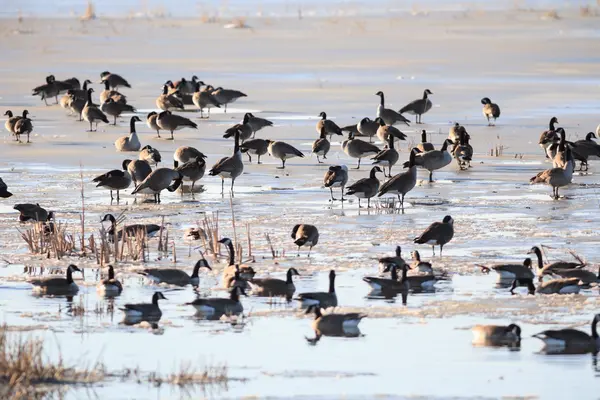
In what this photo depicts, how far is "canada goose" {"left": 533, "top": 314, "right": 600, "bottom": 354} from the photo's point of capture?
11.8m

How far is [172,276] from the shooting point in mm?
14711

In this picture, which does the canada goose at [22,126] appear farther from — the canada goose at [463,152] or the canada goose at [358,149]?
the canada goose at [463,152]

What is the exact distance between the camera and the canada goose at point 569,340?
38.8ft

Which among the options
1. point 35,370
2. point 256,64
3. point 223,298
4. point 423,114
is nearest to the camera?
point 35,370

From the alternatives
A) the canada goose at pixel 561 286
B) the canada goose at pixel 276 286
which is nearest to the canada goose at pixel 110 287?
the canada goose at pixel 276 286

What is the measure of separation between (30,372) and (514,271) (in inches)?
254

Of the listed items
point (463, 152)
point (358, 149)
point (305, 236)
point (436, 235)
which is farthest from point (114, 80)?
point (436, 235)

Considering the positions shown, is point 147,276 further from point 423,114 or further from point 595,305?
point 423,114

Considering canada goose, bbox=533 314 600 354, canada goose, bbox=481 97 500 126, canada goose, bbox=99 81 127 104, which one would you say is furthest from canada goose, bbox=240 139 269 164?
canada goose, bbox=533 314 600 354

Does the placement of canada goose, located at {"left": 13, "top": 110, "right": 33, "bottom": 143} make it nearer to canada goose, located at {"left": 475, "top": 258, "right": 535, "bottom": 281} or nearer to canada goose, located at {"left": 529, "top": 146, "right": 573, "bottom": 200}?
canada goose, located at {"left": 529, "top": 146, "right": 573, "bottom": 200}

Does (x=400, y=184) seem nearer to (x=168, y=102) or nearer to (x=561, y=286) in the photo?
(x=561, y=286)

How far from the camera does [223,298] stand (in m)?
13.4

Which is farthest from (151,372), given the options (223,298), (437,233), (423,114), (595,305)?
(423,114)

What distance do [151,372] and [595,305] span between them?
5.25 m
